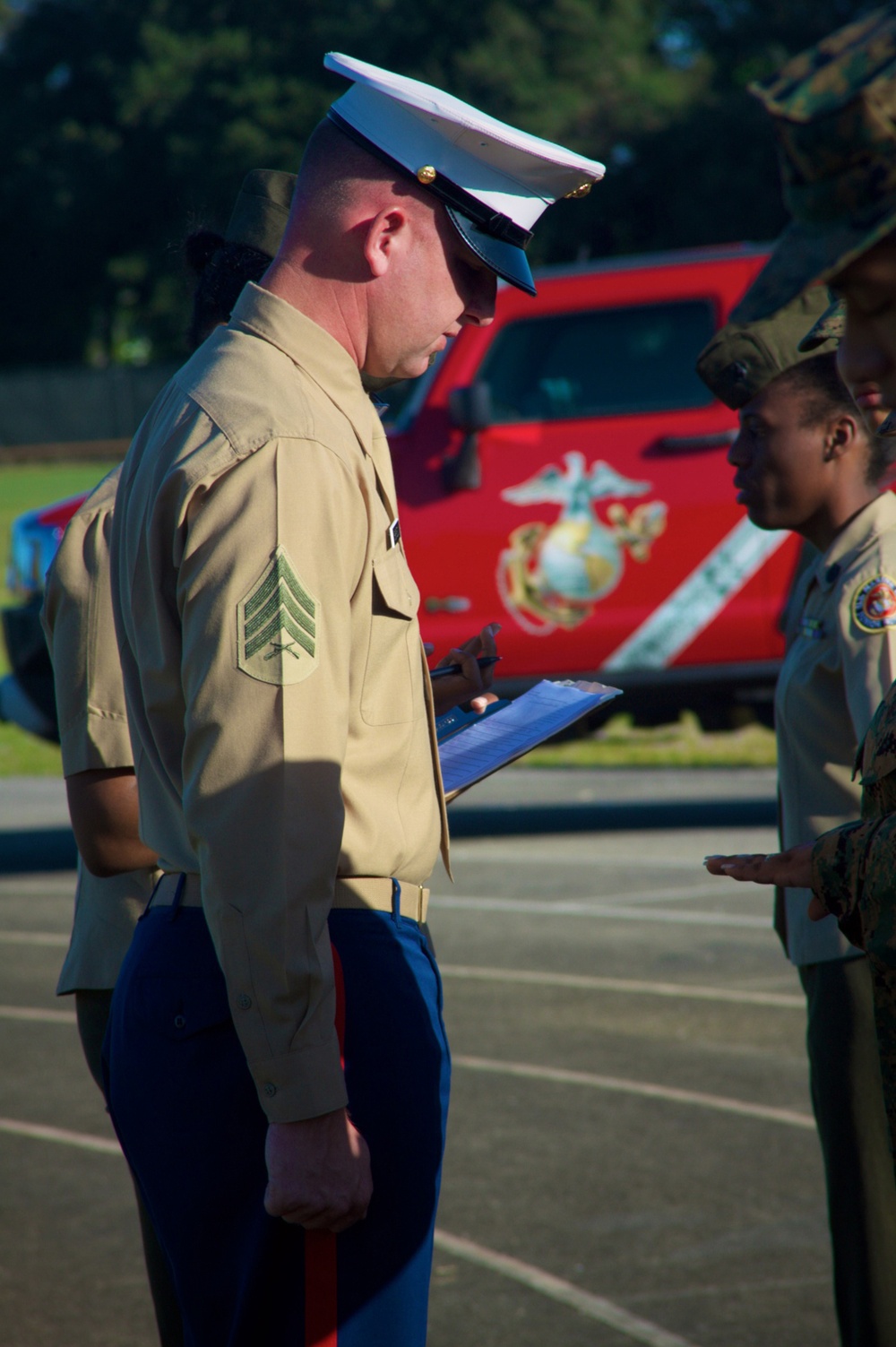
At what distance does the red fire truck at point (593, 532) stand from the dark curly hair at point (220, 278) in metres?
4.71

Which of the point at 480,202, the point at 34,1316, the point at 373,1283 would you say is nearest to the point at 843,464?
the point at 480,202

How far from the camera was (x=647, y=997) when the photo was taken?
6074 millimetres

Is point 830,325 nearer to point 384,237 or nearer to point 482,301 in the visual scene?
point 482,301

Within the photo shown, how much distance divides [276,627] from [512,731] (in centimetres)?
72

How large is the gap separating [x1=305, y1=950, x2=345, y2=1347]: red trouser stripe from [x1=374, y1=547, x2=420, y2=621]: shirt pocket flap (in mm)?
479

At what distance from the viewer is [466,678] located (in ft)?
9.18

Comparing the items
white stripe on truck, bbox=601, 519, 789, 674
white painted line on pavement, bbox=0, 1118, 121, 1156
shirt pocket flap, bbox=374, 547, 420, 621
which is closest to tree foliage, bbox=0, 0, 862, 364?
white stripe on truck, bbox=601, 519, 789, 674

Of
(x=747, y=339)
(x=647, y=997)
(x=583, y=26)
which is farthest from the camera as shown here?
(x=583, y=26)

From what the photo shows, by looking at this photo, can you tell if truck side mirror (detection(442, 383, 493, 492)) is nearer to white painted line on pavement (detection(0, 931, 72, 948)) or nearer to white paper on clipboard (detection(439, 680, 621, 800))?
white painted line on pavement (detection(0, 931, 72, 948))

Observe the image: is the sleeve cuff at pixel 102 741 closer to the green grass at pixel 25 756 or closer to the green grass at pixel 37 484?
the green grass at pixel 25 756

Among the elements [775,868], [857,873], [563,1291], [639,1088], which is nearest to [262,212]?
[775,868]

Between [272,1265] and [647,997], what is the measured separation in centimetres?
423

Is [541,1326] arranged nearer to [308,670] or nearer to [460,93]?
[308,670]

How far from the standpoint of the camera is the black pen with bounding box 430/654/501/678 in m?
2.79
